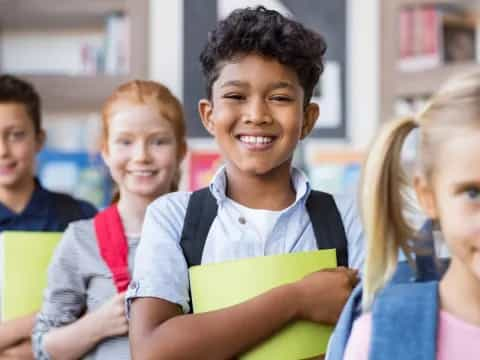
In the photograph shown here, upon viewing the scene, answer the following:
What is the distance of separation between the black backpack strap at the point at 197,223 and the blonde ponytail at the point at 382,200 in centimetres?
27

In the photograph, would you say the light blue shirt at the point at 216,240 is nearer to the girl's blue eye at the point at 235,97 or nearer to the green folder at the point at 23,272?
the girl's blue eye at the point at 235,97

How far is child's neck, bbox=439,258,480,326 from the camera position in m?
0.85

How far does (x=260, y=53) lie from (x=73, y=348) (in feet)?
1.73

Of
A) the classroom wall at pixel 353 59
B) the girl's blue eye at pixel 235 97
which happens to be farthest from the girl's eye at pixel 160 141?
the classroom wall at pixel 353 59

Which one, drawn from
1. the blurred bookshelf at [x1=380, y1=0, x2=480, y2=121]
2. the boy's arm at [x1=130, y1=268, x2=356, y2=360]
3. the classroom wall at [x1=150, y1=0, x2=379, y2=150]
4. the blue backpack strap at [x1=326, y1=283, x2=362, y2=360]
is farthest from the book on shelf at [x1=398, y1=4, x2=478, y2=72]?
the blue backpack strap at [x1=326, y1=283, x2=362, y2=360]

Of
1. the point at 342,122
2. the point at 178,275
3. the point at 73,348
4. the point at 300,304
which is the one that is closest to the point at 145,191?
the point at 73,348

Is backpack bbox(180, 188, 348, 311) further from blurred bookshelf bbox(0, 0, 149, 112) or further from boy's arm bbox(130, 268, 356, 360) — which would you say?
blurred bookshelf bbox(0, 0, 149, 112)

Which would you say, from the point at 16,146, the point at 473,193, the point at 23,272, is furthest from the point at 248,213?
the point at 16,146

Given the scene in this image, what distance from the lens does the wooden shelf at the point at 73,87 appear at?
391 cm

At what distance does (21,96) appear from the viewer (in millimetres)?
1876

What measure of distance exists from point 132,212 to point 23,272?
0.22 meters

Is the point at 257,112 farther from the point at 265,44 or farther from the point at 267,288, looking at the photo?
the point at 267,288

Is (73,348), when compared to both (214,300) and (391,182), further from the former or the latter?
(391,182)

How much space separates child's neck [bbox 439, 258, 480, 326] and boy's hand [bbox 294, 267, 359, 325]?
0.18 metres
